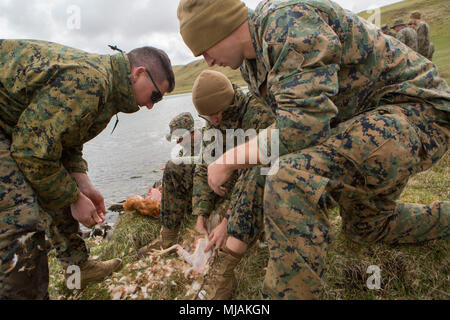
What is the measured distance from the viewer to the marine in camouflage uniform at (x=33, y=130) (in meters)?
2.22

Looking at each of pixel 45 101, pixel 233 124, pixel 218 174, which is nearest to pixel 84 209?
pixel 45 101

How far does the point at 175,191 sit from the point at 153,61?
1.97m

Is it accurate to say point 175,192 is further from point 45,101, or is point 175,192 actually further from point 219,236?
point 45,101

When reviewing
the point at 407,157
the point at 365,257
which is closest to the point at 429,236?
the point at 365,257

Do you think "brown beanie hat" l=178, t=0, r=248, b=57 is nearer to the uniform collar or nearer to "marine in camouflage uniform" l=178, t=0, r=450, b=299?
"marine in camouflage uniform" l=178, t=0, r=450, b=299

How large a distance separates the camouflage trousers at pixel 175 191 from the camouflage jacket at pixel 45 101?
1742 mm

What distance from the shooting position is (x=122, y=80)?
8.86 feet

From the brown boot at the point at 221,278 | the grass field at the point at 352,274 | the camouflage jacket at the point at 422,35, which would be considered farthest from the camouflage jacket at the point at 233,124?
the camouflage jacket at the point at 422,35

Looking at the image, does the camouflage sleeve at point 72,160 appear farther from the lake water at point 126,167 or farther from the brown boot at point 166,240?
the lake water at point 126,167

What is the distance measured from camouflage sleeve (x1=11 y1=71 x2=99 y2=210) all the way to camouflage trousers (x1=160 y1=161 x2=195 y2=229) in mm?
1842

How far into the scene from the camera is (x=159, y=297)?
117 inches

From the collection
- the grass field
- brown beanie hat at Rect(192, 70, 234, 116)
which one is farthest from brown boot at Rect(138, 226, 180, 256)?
brown beanie hat at Rect(192, 70, 234, 116)

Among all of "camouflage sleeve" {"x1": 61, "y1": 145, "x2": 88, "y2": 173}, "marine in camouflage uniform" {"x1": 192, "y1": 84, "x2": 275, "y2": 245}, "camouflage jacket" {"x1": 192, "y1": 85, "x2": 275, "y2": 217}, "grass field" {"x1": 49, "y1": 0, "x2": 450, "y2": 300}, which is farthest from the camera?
"camouflage jacket" {"x1": 192, "y1": 85, "x2": 275, "y2": 217}

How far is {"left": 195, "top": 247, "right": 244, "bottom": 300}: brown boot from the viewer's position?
9.02 feet
